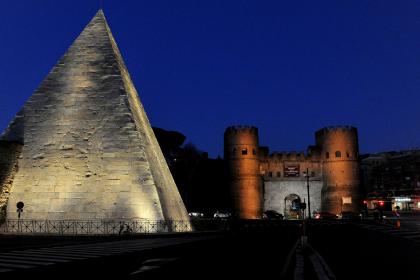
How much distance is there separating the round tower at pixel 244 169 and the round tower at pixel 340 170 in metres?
7.96

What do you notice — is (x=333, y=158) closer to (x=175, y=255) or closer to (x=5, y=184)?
(x=5, y=184)

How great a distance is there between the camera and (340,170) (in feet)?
189

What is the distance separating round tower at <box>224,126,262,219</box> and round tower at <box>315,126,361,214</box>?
26.1 ft

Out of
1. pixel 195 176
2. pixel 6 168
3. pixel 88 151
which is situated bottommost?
pixel 6 168

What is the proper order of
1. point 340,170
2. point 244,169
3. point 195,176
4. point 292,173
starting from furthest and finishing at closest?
point 195,176, point 292,173, point 244,169, point 340,170

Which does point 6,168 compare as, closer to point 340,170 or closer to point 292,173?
point 292,173

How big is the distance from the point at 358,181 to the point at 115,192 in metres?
43.5

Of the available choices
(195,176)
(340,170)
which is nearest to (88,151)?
(195,176)

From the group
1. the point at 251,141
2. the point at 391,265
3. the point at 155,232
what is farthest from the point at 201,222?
the point at 251,141

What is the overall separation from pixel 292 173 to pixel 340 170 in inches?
218

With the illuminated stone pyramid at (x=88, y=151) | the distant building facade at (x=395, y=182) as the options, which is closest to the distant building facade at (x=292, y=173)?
the distant building facade at (x=395, y=182)

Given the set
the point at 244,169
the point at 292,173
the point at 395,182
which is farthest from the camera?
the point at 395,182

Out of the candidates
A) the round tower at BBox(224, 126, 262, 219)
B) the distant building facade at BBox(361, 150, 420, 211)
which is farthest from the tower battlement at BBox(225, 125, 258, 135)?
the distant building facade at BBox(361, 150, 420, 211)

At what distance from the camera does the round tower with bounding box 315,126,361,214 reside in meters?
56.7
